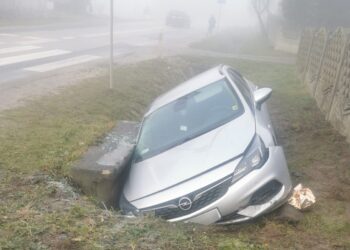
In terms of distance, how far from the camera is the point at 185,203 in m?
4.75

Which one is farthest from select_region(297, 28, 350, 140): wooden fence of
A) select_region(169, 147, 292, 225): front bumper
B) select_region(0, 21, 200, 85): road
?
select_region(0, 21, 200, 85): road

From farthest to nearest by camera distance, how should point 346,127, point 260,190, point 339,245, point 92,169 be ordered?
point 346,127
point 92,169
point 260,190
point 339,245

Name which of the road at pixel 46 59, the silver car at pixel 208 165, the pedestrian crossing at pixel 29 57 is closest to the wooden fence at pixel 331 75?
the silver car at pixel 208 165

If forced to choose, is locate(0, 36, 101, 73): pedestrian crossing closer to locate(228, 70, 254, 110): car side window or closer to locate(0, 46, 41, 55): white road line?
locate(0, 46, 41, 55): white road line

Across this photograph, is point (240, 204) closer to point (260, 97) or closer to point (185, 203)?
point (185, 203)

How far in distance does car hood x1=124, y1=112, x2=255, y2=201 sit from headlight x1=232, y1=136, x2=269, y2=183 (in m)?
0.08

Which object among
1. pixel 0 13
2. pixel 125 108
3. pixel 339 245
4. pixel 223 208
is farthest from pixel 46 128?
pixel 0 13

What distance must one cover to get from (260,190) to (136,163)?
65.0 inches

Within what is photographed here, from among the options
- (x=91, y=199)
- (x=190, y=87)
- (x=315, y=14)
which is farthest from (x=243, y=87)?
(x=315, y=14)

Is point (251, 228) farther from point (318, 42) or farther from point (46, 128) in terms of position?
point (318, 42)

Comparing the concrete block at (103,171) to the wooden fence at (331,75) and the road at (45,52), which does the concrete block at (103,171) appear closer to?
the wooden fence at (331,75)

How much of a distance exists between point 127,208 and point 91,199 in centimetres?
43

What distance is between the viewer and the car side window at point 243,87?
6.54 meters

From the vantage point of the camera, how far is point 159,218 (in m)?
4.64
